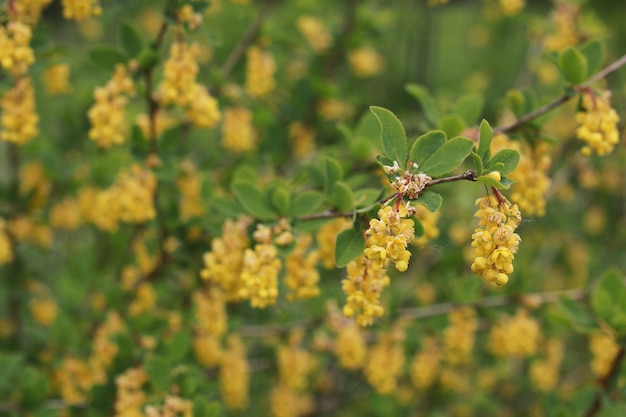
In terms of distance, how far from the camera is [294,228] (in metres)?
1.45

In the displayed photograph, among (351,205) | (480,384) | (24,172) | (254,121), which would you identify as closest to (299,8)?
(254,121)

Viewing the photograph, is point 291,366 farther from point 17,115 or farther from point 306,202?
point 17,115

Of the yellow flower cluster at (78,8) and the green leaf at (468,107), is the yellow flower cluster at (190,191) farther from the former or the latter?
the green leaf at (468,107)

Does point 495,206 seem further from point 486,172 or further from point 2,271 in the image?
point 2,271

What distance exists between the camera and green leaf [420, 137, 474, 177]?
3.76 ft

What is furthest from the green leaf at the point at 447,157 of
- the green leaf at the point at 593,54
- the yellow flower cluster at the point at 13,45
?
the yellow flower cluster at the point at 13,45

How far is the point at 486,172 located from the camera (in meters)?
1.13

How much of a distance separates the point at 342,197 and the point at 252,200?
0.87ft

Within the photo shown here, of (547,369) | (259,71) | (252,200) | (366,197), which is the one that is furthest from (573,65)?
(547,369)

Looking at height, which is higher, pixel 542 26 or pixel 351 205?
pixel 542 26

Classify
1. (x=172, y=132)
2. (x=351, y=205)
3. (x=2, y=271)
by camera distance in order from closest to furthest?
(x=351, y=205), (x=172, y=132), (x=2, y=271)

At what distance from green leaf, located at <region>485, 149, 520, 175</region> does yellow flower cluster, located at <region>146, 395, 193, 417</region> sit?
2.96 feet

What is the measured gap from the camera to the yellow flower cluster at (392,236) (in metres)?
1.11

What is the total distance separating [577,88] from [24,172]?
2147mm
